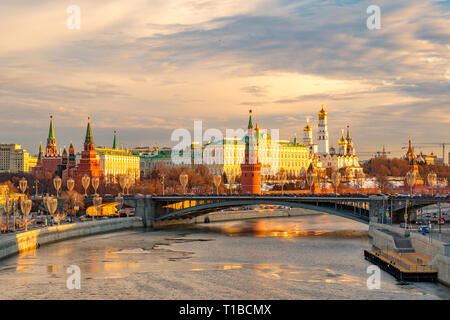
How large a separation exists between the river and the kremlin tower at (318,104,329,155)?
106 m

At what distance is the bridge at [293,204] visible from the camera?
49625mm

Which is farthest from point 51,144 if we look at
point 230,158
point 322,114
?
point 322,114

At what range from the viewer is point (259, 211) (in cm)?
7638

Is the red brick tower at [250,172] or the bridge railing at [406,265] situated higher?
the red brick tower at [250,172]

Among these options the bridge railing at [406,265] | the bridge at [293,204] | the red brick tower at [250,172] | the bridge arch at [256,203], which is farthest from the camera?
the red brick tower at [250,172]

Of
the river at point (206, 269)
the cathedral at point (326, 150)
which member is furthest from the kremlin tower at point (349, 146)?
the river at point (206, 269)

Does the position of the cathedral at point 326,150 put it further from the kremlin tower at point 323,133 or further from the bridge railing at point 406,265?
the bridge railing at point 406,265

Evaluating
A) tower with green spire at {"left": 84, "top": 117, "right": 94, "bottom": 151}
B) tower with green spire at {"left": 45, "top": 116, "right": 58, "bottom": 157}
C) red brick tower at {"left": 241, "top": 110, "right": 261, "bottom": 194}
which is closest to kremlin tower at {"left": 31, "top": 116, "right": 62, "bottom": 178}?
tower with green spire at {"left": 45, "top": 116, "right": 58, "bottom": 157}

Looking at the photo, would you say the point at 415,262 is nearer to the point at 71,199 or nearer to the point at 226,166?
the point at 71,199

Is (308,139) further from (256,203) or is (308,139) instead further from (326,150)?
(256,203)

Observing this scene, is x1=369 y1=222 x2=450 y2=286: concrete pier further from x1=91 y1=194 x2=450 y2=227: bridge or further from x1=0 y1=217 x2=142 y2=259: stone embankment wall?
x1=0 y1=217 x2=142 y2=259: stone embankment wall

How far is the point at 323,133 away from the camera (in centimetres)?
16275

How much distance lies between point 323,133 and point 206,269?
429 feet

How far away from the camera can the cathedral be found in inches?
6245
